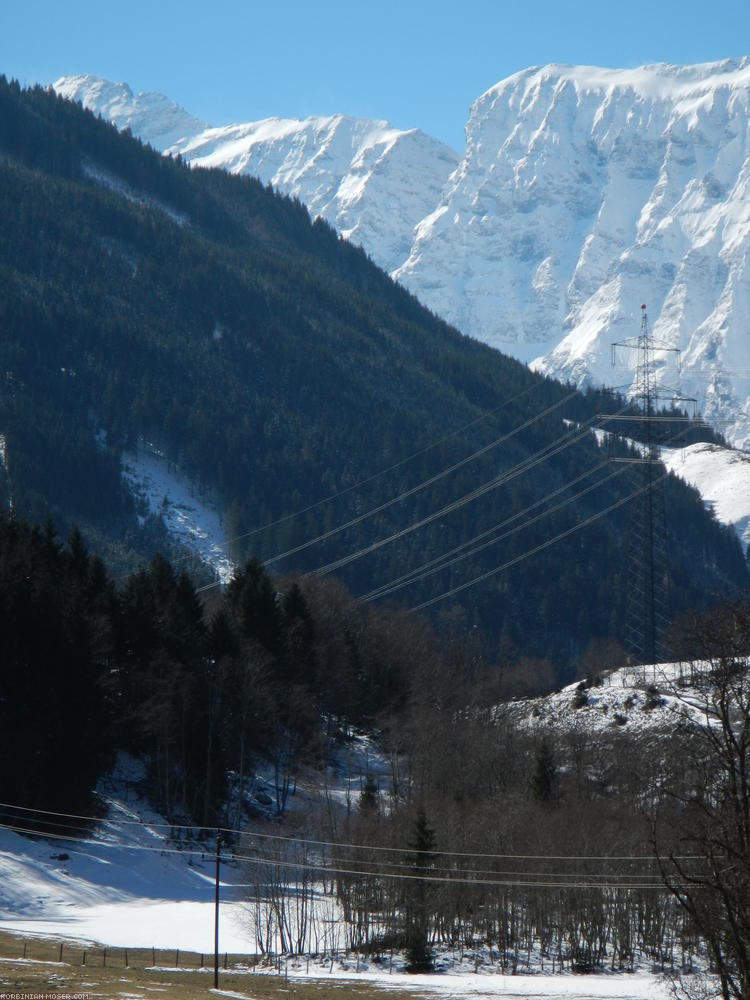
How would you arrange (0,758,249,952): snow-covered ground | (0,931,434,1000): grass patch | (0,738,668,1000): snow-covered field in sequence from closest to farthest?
1. (0,931,434,1000): grass patch
2. (0,738,668,1000): snow-covered field
3. (0,758,249,952): snow-covered ground

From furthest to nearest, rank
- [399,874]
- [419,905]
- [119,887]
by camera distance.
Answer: [119,887] → [399,874] → [419,905]

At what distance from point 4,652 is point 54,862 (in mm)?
12846

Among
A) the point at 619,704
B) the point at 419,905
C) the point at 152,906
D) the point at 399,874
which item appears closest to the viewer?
the point at 419,905

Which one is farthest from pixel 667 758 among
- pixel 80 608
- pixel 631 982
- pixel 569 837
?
pixel 80 608

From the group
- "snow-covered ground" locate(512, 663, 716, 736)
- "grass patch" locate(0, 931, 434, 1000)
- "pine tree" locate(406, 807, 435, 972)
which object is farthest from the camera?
"snow-covered ground" locate(512, 663, 716, 736)

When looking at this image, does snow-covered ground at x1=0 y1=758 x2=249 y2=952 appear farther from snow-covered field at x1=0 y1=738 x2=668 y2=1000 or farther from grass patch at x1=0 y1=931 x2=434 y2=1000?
grass patch at x1=0 y1=931 x2=434 y2=1000

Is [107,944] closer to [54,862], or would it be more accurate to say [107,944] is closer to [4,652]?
[54,862]

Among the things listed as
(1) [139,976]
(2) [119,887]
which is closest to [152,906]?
(2) [119,887]

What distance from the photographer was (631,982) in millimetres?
72750

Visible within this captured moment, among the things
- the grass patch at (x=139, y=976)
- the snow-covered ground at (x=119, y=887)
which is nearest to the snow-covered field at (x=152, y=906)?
the snow-covered ground at (x=119, y=887)

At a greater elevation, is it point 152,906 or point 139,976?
point 152,906

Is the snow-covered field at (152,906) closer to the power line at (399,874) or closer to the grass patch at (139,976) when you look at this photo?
the power line at (399,874)

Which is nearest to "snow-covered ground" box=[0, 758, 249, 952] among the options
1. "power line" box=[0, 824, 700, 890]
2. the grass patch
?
"power line" box=[0, 824, 700, 890]

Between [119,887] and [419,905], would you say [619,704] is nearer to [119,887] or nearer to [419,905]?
[419,905]
